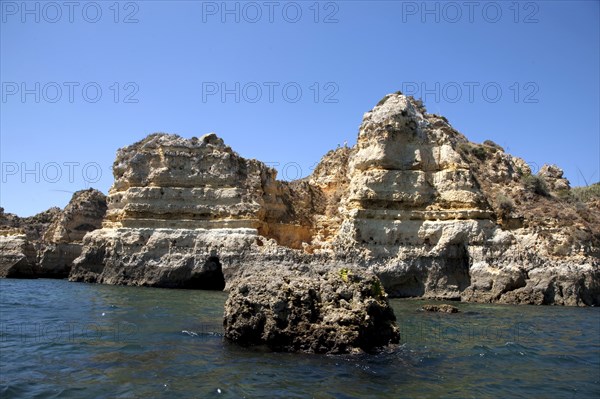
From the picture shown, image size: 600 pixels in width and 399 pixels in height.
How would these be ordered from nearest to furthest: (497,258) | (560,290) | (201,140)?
(560,290), (497,258), (201,140)

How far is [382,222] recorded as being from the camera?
2656 cm

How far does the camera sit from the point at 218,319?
1417 centimetres

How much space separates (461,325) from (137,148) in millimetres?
23012

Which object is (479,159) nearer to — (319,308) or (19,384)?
(319,308)

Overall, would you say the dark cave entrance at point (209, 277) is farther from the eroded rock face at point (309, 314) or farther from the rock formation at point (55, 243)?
the eroded rock face at point (309, 314)

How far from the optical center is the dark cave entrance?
27016 mm

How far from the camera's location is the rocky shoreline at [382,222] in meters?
23.8

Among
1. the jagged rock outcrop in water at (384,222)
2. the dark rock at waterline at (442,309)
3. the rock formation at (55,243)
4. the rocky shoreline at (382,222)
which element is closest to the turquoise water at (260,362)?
the dark rock at waterline at (442,309)

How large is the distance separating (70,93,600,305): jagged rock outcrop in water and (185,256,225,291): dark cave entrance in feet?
0.21

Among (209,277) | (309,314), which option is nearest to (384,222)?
(209,277)

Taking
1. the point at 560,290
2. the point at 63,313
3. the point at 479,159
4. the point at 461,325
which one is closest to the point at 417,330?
the point at 461,325

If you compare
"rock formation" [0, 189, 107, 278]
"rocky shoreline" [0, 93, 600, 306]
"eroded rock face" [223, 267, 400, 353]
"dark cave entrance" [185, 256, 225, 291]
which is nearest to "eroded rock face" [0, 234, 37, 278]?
"rock formation" [0, 189, 107, 278]

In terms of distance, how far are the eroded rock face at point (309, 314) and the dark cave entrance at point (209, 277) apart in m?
16.4

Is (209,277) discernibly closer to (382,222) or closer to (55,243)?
(382,222)
